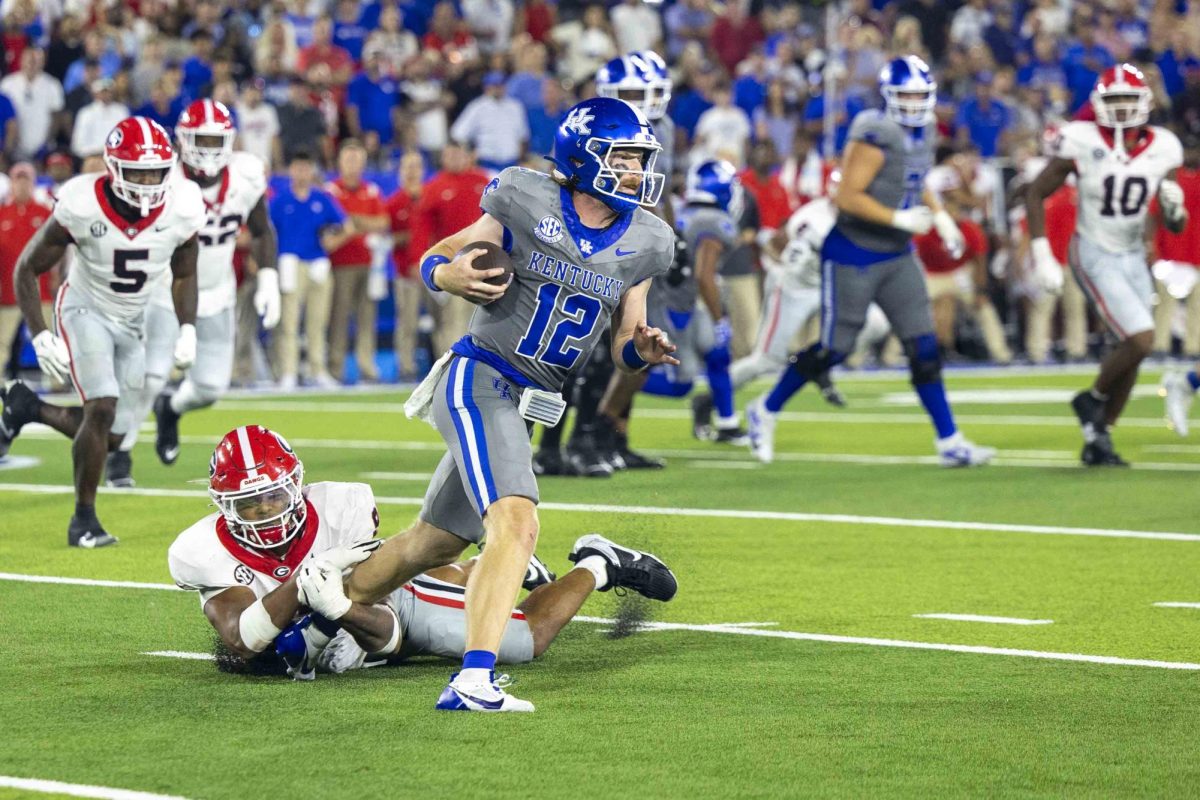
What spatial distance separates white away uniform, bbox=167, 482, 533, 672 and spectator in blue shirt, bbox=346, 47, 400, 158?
14177 millimetres

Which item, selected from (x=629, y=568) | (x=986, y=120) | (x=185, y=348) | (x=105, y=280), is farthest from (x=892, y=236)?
(x=986, y=120)

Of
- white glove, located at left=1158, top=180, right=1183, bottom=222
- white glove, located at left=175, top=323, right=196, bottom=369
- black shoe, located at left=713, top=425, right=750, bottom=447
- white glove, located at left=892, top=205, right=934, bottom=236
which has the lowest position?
black shoe, located at left=713, top=425, right=750, bottom=447

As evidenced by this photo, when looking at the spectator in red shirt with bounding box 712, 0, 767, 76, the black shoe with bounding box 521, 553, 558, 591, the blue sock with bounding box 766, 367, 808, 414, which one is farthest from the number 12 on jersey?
the spectator in red shirt with bounding box 712, 0, 767, 76

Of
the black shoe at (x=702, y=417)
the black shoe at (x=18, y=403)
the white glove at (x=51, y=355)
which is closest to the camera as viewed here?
the white glove at (x=51, y=355)

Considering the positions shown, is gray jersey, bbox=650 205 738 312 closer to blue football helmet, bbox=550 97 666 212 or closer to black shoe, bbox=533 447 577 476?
black shoe, bbox=533 447 577 476

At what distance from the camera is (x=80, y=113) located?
57.9 feet

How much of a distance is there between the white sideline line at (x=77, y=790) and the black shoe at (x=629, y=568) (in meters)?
2.14

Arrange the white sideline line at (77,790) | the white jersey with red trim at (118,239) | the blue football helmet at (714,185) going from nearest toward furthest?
the white sideline line at (77,790)
the white jersey with red trim at (118,239)
the blue football helmet at (714,185)

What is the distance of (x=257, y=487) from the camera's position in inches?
220

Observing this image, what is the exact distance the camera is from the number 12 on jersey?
18.7ft

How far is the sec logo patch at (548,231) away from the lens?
567 centimetres

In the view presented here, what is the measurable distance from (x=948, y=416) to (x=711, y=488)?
1.57 m

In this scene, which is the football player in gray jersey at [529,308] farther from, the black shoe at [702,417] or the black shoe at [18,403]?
the black shoe at [702,417]

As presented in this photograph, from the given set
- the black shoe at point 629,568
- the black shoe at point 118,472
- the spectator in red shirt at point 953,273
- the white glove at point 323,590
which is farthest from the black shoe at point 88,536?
the spectator in red shirt at point 953,273
